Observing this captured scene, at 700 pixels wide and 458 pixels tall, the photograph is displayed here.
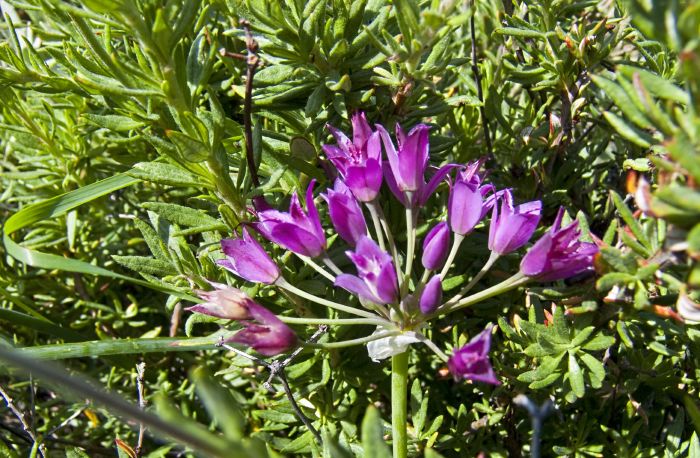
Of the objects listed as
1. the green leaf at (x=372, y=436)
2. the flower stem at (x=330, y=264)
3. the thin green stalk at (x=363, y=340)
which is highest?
the flower stem at (x=330, y=264)

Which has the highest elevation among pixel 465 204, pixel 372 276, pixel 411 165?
pixel 411 165

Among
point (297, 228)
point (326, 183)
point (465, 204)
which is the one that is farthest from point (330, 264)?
point (326, 183)

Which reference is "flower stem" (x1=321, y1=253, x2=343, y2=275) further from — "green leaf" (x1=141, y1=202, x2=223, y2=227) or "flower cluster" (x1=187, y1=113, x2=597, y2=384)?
"green leaf" (x1=141, y1=202, x2=223, y2=227)

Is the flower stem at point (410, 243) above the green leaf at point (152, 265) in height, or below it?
above

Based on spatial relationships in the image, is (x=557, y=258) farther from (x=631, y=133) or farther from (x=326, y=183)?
(x=326, y=183)

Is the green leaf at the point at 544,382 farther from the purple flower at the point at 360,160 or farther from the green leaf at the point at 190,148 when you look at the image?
the green leaf at the point at 190,148

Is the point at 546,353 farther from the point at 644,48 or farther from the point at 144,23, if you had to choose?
the point at 144,23

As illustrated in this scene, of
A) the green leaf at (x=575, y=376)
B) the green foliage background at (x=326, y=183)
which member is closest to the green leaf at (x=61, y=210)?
the green foliage background at (x=326, y=183)

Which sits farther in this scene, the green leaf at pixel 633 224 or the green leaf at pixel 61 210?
the green leaf at pixel 61 210
